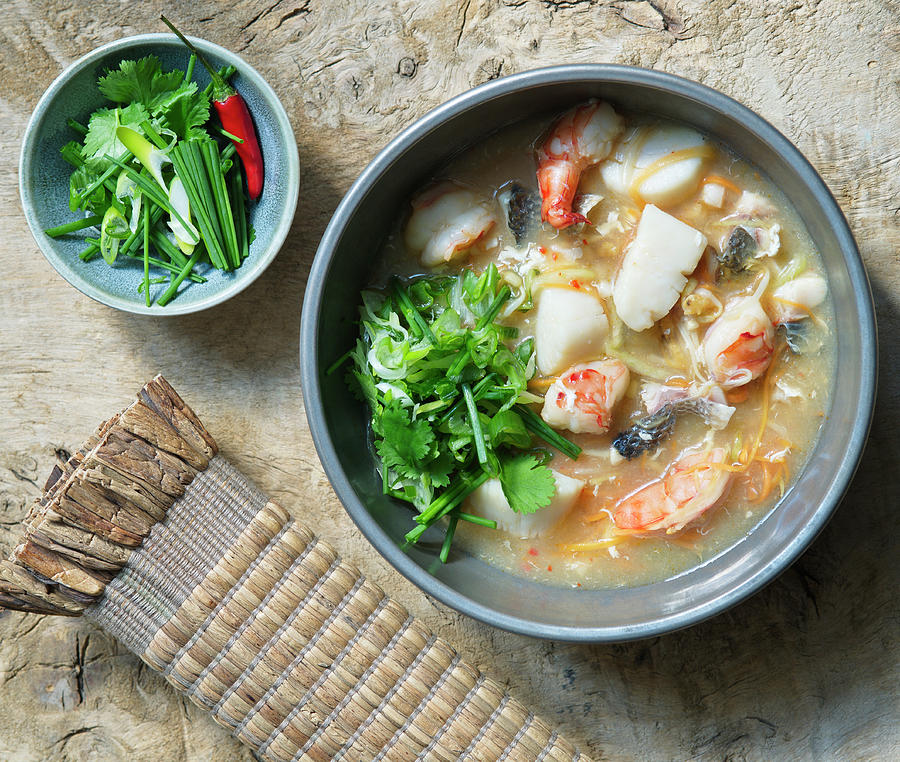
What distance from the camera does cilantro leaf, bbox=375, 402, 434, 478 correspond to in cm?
210

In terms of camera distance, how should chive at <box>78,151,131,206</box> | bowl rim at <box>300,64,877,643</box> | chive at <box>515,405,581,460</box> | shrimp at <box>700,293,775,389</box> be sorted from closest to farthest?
1. bowl rim at <box>300,64,877,643</box>
2. shrimp at <box>700,293,775,389</box>
3. chive at <box>515,405,581,460</box>
4. chive at <box>78,151,131,206</box>

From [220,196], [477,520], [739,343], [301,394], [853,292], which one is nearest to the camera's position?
[853,292]

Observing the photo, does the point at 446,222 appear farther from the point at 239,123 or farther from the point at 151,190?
the point at 151,190

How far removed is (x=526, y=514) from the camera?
7.06 ft

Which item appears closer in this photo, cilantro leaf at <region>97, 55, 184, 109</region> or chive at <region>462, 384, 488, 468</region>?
chive at <region>462, 384, 488, 468</region>

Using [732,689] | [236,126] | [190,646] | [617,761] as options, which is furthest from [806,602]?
[236,126]

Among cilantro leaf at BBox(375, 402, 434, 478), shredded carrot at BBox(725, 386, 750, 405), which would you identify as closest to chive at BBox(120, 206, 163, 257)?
cilantro leaf at BBox(375, 402, 434, 478)

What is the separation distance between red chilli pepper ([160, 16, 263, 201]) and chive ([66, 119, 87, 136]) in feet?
1.24

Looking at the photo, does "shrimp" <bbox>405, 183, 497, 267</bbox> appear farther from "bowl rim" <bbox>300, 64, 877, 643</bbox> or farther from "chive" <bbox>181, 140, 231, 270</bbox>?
"chive" <bbox>181, 140, 231, 270</bbox>

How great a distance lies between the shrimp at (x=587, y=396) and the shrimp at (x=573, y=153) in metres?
0.39

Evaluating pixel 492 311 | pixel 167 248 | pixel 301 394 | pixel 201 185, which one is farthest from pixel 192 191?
pixel 492 311

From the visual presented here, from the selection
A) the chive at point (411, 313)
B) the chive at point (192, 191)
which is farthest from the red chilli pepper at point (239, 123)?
the chive at point (411, 313)

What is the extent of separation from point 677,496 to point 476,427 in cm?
54

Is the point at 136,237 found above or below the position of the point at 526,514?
above
